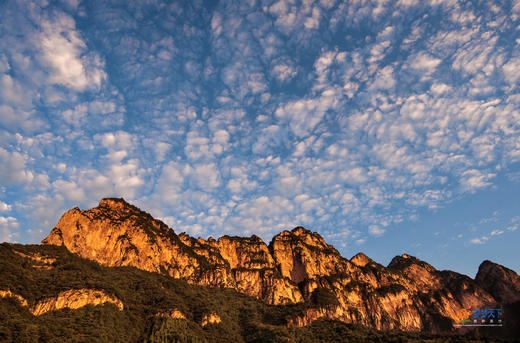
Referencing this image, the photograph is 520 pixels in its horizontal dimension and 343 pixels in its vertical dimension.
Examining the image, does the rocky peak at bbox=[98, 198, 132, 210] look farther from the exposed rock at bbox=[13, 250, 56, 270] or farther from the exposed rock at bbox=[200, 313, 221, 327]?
the exposed rock at bbox=[200, 313, 221, 327]

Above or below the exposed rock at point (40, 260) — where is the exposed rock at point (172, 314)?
below

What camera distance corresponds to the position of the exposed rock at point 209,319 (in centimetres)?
12488

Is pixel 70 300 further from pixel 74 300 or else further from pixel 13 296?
pixel 13 296

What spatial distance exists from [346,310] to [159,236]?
431 ft

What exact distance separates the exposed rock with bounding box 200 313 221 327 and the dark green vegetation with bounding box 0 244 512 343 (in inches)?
64.8

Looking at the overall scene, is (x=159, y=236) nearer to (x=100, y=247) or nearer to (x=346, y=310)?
(x=100, y=247)

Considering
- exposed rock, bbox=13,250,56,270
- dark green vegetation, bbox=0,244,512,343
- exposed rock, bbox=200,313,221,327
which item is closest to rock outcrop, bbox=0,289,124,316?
dark green vegetation, bbox=0,244,512,343

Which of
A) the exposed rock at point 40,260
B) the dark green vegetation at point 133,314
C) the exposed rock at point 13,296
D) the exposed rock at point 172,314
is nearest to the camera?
the dark green vegetation at point 133,314

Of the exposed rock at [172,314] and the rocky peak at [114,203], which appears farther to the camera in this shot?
the rocky peak at [114,203]


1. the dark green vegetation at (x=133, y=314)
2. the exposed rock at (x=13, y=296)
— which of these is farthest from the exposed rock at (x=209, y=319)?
the exposed rock at (x=13, y=296)

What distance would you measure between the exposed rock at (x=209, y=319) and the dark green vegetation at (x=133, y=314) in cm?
165

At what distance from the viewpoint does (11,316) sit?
8250cm

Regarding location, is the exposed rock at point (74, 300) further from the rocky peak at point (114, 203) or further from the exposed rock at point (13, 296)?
the rocky peak at point (114, 203)

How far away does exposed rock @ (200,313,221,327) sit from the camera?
125m
